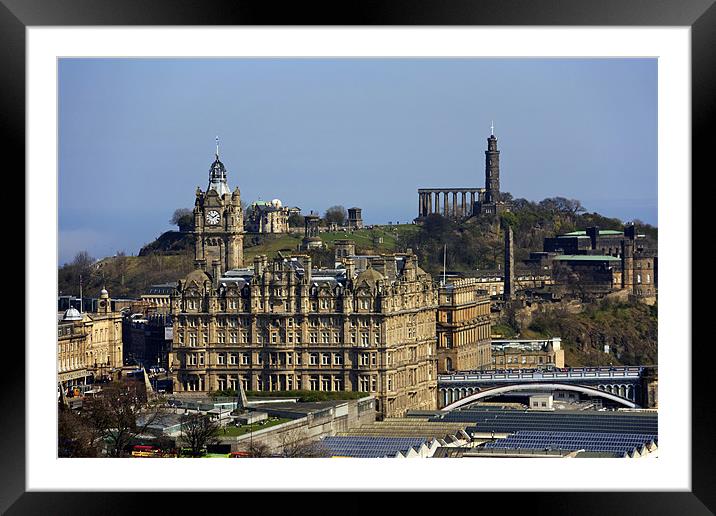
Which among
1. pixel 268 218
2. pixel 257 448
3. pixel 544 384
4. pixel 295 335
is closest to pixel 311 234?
pixel 268 218

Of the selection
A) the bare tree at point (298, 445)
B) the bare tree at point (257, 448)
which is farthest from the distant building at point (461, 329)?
the bare tree at point (257, 448)

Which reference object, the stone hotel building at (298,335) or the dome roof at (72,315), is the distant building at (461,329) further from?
the dome roof at (72,315)

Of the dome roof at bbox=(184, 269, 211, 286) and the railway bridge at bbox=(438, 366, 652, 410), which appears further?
the railway bridge at bbox=(438, 366, 652, 410)

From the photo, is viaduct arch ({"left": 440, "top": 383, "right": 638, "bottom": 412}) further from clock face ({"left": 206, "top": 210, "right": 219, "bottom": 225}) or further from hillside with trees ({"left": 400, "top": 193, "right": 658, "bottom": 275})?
Result: hillside with trees ({"left": 400, "top": 193, "right": 658, "bottom": 275})

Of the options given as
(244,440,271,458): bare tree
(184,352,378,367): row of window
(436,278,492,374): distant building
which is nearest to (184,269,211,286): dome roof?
(184,352,378,367): row of window

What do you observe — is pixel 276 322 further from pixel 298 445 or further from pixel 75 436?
pixel 75 436
